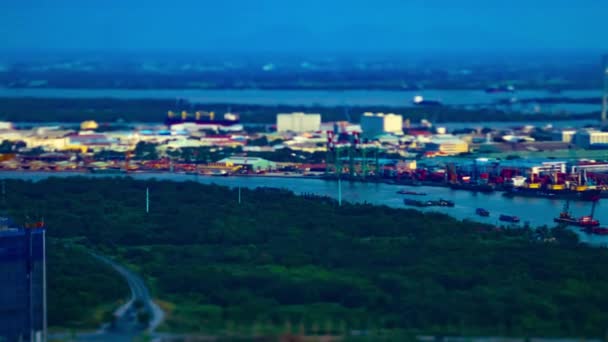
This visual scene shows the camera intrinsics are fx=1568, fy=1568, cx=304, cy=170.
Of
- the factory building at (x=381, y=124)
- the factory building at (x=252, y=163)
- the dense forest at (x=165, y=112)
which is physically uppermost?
the dense forest at (x=165, y=112)

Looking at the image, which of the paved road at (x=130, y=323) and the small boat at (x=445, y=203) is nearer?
the paved road at (x=130, y=323)

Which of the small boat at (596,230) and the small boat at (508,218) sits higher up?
the small boat at (508,218)

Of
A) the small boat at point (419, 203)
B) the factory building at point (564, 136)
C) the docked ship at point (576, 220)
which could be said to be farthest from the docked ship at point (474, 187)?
the factory building at point (564, 136)

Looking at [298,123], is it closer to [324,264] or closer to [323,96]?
[323,96]

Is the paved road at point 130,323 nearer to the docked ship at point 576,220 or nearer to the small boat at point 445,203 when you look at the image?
the docked ship at point 576,220

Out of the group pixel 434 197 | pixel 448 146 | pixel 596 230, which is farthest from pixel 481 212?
pixel 448 146

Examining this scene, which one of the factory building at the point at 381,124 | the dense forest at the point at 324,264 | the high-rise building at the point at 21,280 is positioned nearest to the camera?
the high-rise building at the point at 21,280

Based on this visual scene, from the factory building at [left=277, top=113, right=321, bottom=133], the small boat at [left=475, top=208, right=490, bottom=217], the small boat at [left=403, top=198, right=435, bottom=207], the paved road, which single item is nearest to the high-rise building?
the paved road
